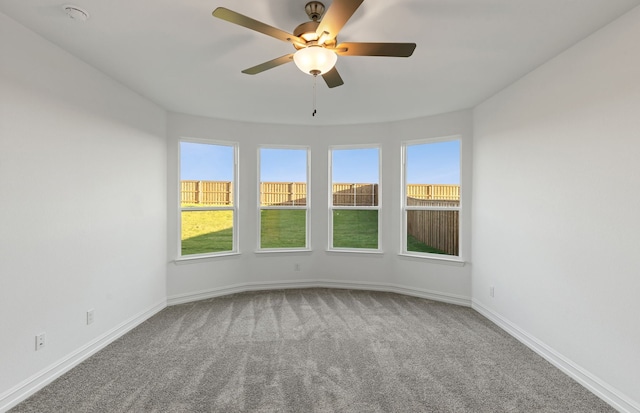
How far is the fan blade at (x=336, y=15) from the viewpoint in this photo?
151 centimetres

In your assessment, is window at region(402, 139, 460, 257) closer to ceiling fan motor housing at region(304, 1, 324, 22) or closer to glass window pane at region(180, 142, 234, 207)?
glass window pane at region(180, 142, 234, 207)

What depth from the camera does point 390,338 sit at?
3139mm

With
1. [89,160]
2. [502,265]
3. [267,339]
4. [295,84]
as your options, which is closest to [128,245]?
[89,160]

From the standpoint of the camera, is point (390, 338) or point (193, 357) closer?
point (193, 357)

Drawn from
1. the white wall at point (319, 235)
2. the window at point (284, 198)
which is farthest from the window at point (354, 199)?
the window at point (284, 198)

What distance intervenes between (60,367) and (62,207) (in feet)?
4.22

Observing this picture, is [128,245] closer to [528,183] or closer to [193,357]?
[193,357]

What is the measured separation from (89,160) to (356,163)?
3481 mm

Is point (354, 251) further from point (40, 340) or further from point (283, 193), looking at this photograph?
point (40, 340)

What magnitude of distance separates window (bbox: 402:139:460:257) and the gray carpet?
41.1 inches

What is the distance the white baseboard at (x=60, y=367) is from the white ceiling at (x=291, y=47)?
2531mm

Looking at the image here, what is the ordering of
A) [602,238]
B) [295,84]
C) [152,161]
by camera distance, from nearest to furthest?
[602,238] → [295,84] → [152,161]

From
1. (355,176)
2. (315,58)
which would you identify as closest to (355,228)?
(355,176)

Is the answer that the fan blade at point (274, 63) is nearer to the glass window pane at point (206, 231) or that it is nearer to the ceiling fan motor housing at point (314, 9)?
the ceiling fan motor housing at point (314, 9)
